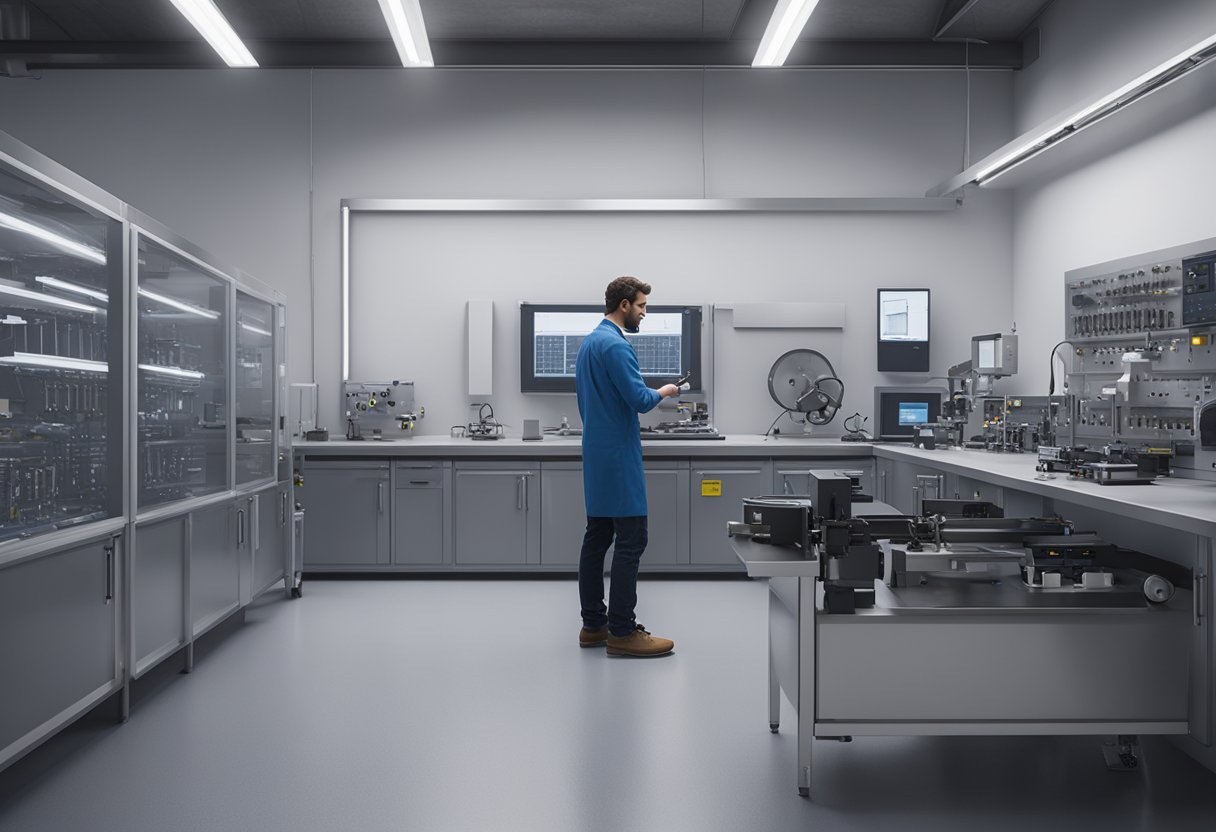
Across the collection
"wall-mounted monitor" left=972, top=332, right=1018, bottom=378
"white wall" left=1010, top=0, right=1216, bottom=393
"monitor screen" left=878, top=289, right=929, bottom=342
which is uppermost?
"white wall" left=1010, top=0, right=1216, bottom=393

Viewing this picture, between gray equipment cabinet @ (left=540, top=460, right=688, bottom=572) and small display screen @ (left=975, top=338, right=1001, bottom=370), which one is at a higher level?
small display screen @ (left=975, top=338, right=1001, bottom=370)

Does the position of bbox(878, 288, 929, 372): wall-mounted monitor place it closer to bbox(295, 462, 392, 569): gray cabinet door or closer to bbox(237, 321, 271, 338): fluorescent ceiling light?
bbox(295, 462, 392, 569): gray cabinet door

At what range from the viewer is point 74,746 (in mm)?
2756

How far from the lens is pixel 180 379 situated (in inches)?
145

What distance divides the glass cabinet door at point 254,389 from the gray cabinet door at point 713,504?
7.88ft

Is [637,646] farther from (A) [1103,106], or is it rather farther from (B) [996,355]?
(A) [1103,106]

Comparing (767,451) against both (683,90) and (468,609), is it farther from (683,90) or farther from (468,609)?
(683,90)

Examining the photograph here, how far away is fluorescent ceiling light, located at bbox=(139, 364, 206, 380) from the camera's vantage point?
3275 mm

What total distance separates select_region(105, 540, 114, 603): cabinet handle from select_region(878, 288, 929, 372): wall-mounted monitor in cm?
469

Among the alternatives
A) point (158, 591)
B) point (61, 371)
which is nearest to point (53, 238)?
point (61, 371)

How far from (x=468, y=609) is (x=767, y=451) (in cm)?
197

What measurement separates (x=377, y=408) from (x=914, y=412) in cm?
334

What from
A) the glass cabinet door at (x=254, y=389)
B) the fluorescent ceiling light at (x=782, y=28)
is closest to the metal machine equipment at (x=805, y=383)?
the fluorescent ceiling light at (x=782, y=28)

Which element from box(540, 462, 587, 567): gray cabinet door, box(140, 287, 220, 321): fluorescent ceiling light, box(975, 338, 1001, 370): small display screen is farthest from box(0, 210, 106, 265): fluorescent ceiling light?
box(975, 338, 1001, 370): small display screen
